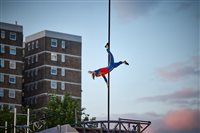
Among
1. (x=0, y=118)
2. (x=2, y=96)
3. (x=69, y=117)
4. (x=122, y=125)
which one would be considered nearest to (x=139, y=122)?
(x=122, y=125)

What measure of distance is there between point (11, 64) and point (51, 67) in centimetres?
703

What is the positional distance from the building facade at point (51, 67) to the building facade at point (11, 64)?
3574 millimetres

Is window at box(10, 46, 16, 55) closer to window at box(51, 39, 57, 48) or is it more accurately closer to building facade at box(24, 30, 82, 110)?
building facade at box(24, 30, 82, 110)

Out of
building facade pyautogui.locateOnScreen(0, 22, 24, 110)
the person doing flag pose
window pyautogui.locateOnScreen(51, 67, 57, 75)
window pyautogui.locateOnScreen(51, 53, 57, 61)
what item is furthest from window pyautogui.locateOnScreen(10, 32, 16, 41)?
the person doing flag pose

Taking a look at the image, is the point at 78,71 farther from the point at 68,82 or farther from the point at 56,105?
the point at 56,105

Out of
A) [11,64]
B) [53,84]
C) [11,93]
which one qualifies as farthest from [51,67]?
[11,93]

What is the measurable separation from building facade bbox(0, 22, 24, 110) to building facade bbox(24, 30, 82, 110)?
357 cm

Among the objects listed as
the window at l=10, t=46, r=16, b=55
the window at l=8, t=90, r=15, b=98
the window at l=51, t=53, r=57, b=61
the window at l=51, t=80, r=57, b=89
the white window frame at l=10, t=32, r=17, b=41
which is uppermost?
the white window frame at l=10, t=32, r=17, b=41

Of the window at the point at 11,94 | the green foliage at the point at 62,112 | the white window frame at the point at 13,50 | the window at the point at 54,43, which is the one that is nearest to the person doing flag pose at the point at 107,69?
the green foliage at the point at 62,112

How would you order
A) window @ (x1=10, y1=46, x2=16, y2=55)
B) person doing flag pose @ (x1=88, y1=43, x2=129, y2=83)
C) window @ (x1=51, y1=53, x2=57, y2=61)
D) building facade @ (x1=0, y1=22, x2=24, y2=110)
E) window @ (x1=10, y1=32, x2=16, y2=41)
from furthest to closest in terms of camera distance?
window @ (x1=51, y1=53, x2=57, y2=61)
window @ (x1=10, y1=46, x2=16, y2=55)
window @ (x1=10, y1=32, x2=16, y2=41)
building facade @ (x1=0, y1=22, x2=24, y2=110)
person doing flag pose @ (x1=88, y1=43, x2=129, y2=83)

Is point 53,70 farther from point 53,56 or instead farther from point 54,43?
point 54,43

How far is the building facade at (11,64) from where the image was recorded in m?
101

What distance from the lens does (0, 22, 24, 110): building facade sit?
10131 centimetres

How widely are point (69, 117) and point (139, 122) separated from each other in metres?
41.9
